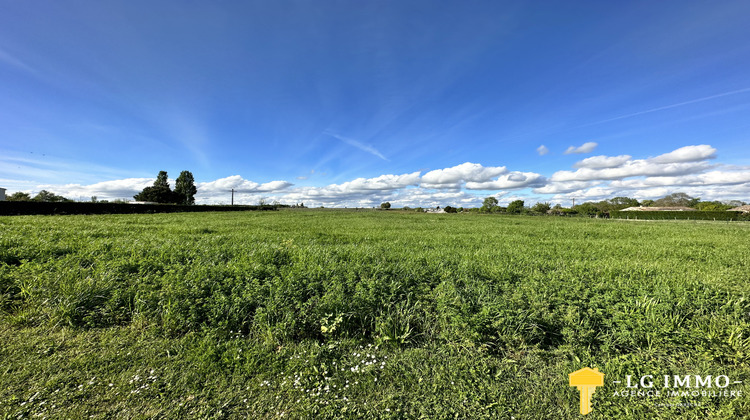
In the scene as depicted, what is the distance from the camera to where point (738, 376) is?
2.88m

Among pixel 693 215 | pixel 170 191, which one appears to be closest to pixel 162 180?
pixel 170 191

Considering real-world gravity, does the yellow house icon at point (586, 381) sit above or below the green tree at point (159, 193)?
below

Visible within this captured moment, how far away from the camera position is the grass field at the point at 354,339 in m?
2.68

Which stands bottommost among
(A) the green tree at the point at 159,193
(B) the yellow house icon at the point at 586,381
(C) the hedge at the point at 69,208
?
(B) the yellow house icon at the point at 586,381

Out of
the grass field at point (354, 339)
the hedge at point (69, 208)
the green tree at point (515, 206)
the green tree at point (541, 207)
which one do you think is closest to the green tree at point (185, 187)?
the hedge at point (69, 208)

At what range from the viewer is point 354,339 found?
12.5 ft

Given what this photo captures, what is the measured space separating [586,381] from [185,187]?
331ft

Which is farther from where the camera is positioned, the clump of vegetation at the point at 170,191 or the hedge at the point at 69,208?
the clump of vegetation at the point at 170,191

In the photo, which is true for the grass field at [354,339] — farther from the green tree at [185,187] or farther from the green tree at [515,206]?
the green tree at [515,206]

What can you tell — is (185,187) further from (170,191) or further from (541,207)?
(541,207)

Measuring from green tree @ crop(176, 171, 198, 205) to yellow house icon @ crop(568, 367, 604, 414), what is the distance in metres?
98.2

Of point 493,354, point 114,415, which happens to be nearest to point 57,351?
point 114,415

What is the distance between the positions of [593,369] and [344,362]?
282 cm

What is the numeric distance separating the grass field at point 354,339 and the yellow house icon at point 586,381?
0.32 feet
